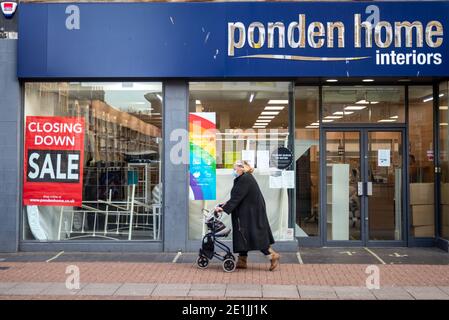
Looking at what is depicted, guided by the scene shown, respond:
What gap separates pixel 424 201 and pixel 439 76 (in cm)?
272

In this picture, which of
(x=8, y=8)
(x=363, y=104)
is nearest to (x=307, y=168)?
(x=363, y=104)

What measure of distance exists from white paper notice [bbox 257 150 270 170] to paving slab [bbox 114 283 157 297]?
411cm

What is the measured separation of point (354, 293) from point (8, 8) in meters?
8.64

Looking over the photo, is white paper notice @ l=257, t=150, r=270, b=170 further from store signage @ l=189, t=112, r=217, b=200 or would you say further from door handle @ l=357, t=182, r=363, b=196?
door handle @ l=357, t=182, r=363, b=196

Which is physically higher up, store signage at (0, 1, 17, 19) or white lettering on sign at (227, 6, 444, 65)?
store signage at (0, 1, 17, 19)

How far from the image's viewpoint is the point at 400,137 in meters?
13.0

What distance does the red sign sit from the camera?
1238 centimetres

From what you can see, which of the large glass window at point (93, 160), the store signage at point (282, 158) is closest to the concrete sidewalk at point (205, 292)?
the large glass window at point (93, 160)

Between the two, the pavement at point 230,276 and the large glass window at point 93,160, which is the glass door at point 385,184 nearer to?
the pavement at point 230,276

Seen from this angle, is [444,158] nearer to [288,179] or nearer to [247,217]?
[288,179]

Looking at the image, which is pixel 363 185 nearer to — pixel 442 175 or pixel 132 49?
pixel 442 175

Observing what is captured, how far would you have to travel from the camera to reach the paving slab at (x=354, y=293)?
8477 millimetres

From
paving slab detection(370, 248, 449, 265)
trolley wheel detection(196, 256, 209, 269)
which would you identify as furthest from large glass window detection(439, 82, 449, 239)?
trolley wheel detection(196, 256, 209, 269)

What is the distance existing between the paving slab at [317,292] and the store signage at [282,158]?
3742mm
